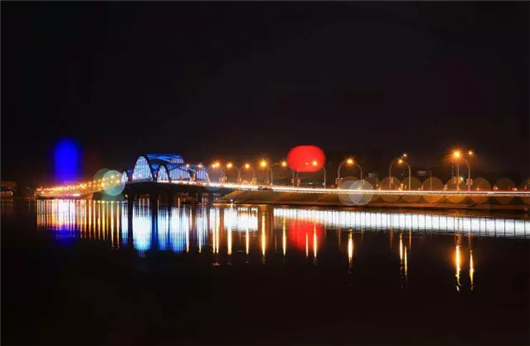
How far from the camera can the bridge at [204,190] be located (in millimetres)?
78562

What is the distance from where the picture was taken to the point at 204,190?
4530 inches

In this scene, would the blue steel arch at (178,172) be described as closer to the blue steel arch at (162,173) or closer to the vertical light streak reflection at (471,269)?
the blue steel arch at (162,173)

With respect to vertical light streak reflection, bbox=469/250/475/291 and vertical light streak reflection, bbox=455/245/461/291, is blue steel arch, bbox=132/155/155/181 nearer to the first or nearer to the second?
vertical light streak reflection, bbox=455/245/461/291

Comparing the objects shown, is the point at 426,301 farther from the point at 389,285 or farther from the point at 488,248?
the point at 488,248

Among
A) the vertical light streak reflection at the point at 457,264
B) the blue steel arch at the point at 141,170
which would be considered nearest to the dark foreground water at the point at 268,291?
the vertical light streak reflection at the point at 457,264

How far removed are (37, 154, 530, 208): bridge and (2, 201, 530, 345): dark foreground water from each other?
43580mm

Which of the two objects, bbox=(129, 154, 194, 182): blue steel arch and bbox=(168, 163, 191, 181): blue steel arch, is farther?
bbox=(168, 163, 191, 181): blue steel arch

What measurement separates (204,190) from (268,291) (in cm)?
9567

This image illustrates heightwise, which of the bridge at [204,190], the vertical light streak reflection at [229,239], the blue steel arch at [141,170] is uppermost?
the blue steel arch at [141,170]

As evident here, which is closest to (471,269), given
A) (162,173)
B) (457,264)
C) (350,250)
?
(457,264)

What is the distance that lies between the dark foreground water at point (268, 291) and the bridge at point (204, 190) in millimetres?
43580

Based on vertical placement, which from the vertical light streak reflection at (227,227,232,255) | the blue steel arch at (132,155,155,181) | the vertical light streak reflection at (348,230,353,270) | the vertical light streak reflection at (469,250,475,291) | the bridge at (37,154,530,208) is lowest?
the vertical light streak reflection at (469,250,475,291)

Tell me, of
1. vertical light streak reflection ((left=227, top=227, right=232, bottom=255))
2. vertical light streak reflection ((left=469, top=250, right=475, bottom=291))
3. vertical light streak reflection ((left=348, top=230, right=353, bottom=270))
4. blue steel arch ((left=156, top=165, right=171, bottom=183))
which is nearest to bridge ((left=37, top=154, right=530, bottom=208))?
blue steel arch ((left=156, top=165, right=171, bottom=183))

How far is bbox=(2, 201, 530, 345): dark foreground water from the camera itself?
1500 cm
